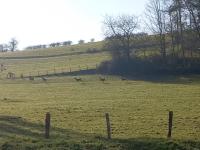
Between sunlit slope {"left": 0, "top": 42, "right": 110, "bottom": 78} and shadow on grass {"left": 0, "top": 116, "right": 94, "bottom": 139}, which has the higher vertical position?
sunlit slope {"left": 0, "top": 42, "right": 110, "bottom": 78}

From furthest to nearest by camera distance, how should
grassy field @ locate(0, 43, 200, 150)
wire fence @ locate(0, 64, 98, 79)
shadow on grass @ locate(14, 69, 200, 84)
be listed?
wire fence @ locate(0, 64, 98, 79)
shadow on grass @ locate(14, 69, 200, 84)
grassy field @ locate(0, 43, 200, 150)

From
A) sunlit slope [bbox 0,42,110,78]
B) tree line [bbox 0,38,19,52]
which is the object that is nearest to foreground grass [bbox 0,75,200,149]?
sunlit slope [bbox 0,42,110,78]

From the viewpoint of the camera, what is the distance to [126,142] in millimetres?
Result: 13156

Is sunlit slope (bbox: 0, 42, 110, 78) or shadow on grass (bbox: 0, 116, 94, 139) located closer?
shadow on grass (bbox: 0, 116, 94, 139)

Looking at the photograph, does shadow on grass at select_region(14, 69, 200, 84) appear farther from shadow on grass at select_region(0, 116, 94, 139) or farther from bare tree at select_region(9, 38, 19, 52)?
bare tree at select_region(9, 38, 19, 52)

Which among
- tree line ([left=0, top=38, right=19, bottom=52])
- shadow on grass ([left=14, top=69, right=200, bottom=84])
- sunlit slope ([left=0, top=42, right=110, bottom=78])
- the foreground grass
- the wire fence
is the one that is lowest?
the foreground grass

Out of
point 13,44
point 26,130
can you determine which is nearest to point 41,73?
point 26,130

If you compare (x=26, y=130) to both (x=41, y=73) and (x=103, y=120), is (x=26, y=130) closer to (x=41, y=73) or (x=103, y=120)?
(x=103, y=120)

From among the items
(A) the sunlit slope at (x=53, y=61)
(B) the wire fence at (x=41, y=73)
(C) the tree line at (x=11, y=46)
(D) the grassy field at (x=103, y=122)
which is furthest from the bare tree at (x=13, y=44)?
(D) the grassy field at (x=103, y=122)

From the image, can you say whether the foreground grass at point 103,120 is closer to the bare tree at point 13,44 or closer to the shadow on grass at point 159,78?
the shadow on grass at point 159,78

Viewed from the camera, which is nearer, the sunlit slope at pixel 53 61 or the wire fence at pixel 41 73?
the wire fence at pixel 41 73

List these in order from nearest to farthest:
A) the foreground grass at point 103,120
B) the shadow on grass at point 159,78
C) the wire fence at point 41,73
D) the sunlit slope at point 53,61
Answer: the foreground grass at point 103,120 → the shadow on grass at point 159,78 → the wire fence at point 41,73 → the sunlit slope at point 53,61

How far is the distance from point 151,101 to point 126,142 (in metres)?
18.1

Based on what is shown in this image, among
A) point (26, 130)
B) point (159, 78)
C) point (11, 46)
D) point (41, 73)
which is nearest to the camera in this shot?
point (26, 130)
